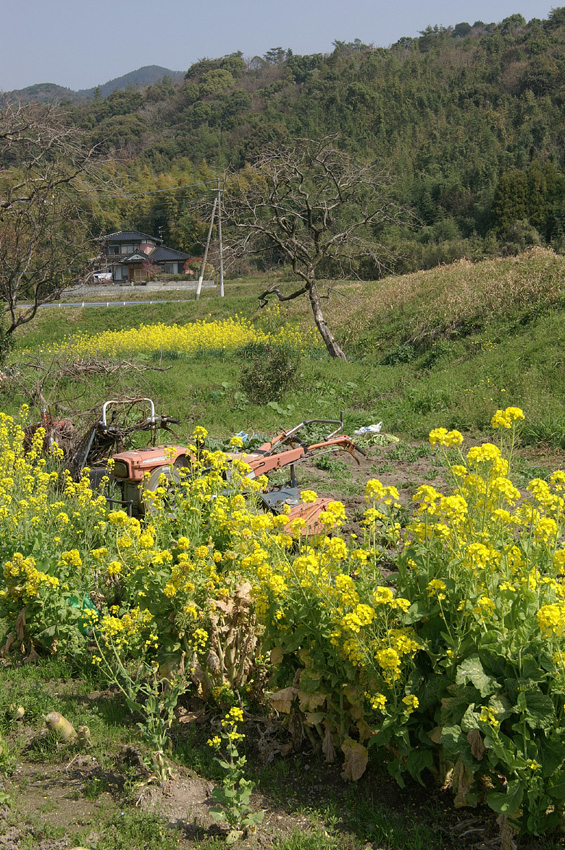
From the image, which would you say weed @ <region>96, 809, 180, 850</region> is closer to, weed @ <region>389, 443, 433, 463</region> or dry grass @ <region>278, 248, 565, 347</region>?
weed @ <region>389, 443, 433, 463</region>

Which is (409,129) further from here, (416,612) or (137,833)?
(137,833)

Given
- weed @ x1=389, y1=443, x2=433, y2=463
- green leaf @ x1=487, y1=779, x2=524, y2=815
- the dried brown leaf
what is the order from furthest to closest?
weed @ x1=389, y1=443, x2=433, y2=463, the dried brown leaf, green leaf @ x1=487, y1=779, x2=524, y2=815

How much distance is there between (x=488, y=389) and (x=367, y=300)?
34.6 ft

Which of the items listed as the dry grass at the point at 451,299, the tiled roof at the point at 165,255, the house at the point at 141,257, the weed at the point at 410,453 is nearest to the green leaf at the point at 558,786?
the weed at the point at 410,453

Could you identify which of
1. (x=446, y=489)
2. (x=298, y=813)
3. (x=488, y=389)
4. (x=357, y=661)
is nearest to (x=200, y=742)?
(x=298, y=813)

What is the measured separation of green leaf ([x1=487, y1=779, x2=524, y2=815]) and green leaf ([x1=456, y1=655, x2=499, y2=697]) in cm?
32

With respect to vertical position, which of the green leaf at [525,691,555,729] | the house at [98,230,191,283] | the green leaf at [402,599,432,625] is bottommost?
the green leaf at [525,691,555,729]

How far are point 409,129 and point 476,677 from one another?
71444mm

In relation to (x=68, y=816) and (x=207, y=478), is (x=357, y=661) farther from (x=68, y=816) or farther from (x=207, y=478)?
(x=207, y=478)

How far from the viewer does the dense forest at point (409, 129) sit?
A: 135 ft

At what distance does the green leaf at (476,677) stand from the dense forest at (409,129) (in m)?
25.7

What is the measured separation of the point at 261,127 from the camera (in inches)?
2985

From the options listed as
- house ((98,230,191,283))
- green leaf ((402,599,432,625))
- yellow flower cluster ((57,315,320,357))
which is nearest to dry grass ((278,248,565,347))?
yellow flower cluster ((57,315,320,357))

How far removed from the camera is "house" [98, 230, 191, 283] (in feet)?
207
